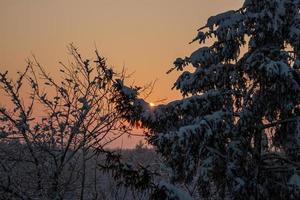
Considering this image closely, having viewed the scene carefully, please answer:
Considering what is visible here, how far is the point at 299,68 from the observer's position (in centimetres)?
865

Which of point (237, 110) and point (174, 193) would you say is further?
point (237, 110)

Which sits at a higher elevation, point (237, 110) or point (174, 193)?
point (237, 110)

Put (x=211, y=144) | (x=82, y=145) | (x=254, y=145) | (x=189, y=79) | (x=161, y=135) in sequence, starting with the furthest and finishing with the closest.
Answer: (x=82, y=145)
(x=189, y=79)
(x=254, y=145)
(x=211, y=144)
(x=161, y=135)

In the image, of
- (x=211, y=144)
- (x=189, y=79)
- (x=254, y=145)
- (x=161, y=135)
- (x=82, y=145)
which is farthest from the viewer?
(x=82, y=145)

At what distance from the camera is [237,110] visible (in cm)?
891

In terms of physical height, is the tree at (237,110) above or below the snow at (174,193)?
above

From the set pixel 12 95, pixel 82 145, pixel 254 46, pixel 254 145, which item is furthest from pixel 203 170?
pixel 12 95

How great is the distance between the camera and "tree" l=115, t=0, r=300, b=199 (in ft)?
26.3

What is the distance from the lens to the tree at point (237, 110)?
801cm

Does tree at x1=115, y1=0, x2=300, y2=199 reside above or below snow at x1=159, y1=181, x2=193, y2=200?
above

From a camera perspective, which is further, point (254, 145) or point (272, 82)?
point (254, 145)

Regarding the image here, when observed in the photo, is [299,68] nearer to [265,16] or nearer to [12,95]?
[265,16]

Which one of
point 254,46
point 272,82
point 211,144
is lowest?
point 211,144

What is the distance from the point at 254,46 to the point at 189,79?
1.47m
